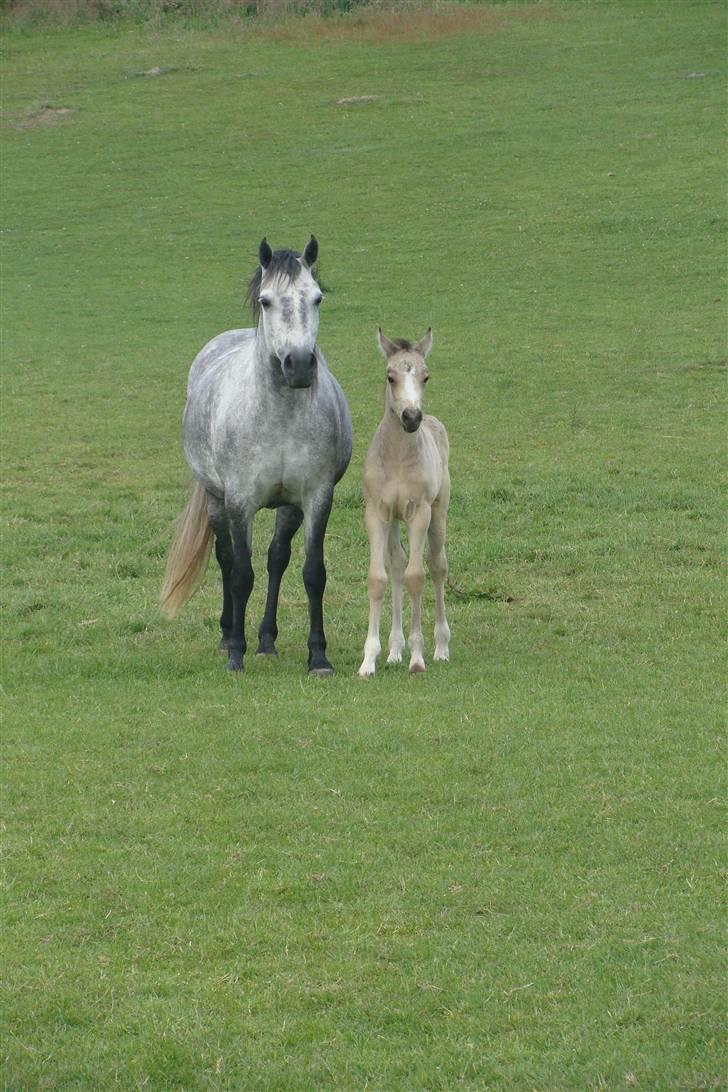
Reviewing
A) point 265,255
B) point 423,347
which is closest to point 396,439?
point 423,347

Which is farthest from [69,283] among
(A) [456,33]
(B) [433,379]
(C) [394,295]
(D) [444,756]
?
(D) [444,756]

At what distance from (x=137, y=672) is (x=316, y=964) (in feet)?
13.5

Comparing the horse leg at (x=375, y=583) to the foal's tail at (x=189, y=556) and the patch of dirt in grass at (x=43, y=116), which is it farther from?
the patch of dirt in grass at (x=43, y=116)

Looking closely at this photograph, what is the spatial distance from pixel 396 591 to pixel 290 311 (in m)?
1.79

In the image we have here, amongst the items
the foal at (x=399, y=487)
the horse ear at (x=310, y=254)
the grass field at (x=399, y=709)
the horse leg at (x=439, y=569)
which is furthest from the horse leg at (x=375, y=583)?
the horse ear at (x=310, y=254)

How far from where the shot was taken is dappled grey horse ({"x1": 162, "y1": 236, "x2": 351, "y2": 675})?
825cm

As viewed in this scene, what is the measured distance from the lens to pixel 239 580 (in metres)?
9.02

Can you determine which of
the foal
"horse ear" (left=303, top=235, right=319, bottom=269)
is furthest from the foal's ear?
"horse ear" (left=303, top=235, right=319, bottom=269)

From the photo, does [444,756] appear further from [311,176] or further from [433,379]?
[311,176]

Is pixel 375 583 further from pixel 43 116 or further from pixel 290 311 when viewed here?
pixel 43 116

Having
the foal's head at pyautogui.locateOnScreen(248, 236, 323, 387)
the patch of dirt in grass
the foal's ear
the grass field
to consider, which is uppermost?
the foal's head at pyautogui.locateOnScreen(248, 236, 323, 387)

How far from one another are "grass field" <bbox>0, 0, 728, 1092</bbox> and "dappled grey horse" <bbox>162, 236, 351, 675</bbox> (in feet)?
1.64

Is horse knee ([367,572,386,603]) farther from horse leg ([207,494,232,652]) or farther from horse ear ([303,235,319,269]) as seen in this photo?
horse ear ([303,235,319,269])

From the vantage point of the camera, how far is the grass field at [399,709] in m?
4.71
